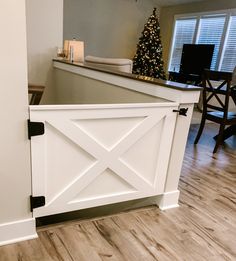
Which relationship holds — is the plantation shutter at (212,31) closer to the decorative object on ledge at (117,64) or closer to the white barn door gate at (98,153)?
the decorative object on ledge at (117,64)

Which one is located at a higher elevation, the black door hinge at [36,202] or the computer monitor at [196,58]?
the computer monitor at [196,58]

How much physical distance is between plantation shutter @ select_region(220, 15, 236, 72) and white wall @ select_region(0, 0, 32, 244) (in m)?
5.89

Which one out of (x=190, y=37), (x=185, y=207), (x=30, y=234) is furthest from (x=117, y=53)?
(x=30, y=234)

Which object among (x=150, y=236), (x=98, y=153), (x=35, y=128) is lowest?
(x=150, y=236)

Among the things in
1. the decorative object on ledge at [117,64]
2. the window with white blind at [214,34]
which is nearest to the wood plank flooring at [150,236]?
the decorative object on ledge at [117,64]

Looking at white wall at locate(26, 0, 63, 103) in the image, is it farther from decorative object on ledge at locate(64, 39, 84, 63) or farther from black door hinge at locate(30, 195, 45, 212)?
black door hinge at locate(30, 195, 45, 212)

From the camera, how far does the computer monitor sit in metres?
6.50

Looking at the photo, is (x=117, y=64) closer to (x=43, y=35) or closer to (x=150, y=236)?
(x=43, y=35)

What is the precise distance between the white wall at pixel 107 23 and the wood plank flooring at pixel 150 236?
19.0 ft

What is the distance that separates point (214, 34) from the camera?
6.48 m

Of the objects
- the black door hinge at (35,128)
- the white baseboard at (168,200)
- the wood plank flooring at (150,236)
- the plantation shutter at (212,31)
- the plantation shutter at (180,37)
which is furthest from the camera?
the plantation shutter at (180,37)

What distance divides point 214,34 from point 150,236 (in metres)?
6.07

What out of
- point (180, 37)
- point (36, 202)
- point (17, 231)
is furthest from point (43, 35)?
point (180, 37)

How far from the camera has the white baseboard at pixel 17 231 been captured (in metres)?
1.59
